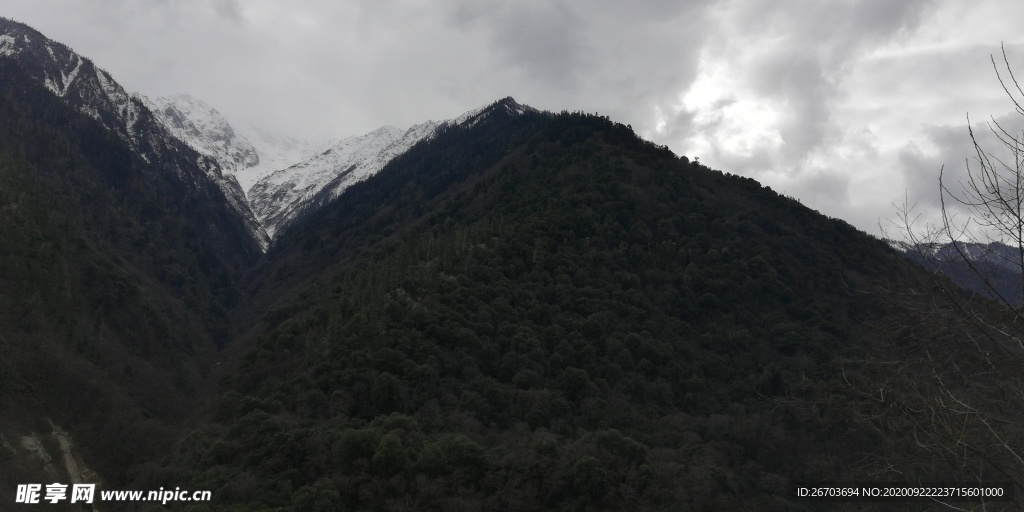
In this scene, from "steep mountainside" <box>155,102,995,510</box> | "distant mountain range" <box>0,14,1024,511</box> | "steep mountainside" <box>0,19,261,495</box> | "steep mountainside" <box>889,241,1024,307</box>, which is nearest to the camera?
"steep mountainside" <box>889,241,1024,307</box>

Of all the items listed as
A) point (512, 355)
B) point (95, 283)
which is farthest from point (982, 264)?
point (95, 283)

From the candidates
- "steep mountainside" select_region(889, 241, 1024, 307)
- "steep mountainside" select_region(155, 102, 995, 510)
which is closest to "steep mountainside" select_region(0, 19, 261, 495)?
"steep mountainside" select_region(155, 102, 995, 510)

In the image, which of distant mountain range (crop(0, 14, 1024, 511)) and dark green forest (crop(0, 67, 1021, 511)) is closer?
distant mountain range (crop(0, 14, 1024, 511))

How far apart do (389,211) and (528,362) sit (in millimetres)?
106640

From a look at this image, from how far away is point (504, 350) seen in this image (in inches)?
2625

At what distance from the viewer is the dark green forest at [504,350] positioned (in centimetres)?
4266

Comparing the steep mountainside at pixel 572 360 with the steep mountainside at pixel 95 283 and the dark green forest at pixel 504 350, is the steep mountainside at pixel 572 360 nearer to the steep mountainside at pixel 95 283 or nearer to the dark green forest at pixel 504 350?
the dark green forest at pixel 504 350

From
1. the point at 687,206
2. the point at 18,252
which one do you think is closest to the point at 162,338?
the point at 18,252

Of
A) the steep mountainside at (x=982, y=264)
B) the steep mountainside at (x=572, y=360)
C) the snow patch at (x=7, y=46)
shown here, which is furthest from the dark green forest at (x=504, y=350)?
the snow patch at (x=7, y=46)

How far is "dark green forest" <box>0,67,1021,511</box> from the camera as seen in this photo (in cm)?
4266

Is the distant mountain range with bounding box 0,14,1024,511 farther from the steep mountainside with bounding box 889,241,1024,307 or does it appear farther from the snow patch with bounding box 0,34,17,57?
the snow patch with bounding box 0,34,17,57

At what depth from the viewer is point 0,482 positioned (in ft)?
148

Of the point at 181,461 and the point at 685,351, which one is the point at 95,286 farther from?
the point at 685,351

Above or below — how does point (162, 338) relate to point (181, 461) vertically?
above
